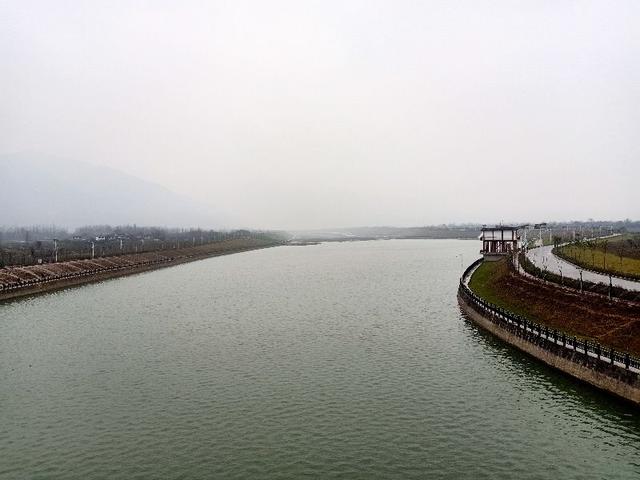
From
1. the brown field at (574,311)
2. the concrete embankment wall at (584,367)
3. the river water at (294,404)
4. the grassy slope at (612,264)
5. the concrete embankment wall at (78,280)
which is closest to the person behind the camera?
the river water at (294,404)

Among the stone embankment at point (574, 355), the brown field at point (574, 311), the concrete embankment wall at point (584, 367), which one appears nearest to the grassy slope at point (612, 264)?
the brown field at point (574, 311)

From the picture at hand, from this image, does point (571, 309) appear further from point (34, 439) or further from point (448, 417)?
point (34, 439)

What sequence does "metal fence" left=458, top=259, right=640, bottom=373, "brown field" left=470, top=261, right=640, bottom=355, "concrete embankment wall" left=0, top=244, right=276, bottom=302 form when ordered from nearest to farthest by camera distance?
1. "metal fence" left=458, top=259, right=640, bottom=373
2. "brown field" left=470, top=261, right=640, bottom=355
3. "concrete embankment wall" left=0, top=244, right=276, bottom=302

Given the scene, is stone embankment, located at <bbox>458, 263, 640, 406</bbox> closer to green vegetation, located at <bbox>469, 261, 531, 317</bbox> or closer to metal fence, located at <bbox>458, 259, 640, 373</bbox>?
metal fence, located at <bbox>458, 259, 640, 373</bbox>

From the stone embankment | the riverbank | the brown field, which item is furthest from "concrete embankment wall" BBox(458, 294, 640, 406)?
the riverbank

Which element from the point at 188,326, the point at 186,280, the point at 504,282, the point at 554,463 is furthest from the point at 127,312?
the point at 554,463

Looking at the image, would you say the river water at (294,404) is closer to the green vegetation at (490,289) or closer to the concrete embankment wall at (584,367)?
the concrete embankment wall at (584,367)
